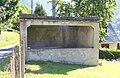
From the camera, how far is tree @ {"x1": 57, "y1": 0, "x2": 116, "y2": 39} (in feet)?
94.3

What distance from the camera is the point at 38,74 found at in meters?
13.0

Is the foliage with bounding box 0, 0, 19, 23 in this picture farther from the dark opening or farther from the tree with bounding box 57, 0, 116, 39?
the dark opening

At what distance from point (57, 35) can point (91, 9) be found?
8.92 m

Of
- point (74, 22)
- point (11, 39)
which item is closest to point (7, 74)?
point (74, 22)

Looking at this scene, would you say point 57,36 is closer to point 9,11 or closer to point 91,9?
point 91,9

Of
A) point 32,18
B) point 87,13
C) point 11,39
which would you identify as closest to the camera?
point 32,18

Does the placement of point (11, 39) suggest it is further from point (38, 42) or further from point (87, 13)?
point (38, 42)

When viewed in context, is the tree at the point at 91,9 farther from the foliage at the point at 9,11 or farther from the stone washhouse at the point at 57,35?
the foliage at the point at 9,11

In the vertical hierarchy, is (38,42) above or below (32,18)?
below

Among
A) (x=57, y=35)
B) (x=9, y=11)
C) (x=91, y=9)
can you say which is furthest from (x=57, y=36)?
(x=9, y=11)

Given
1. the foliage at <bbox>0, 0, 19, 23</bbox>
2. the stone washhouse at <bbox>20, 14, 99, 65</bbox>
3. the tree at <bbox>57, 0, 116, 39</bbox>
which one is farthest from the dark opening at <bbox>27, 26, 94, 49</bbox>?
the foliage at <bbox>0, 0, 19, 23</bbox>

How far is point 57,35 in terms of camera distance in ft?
70.2

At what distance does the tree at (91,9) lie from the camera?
94.3 feet

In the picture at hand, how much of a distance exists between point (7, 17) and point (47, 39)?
18453 millimetres
